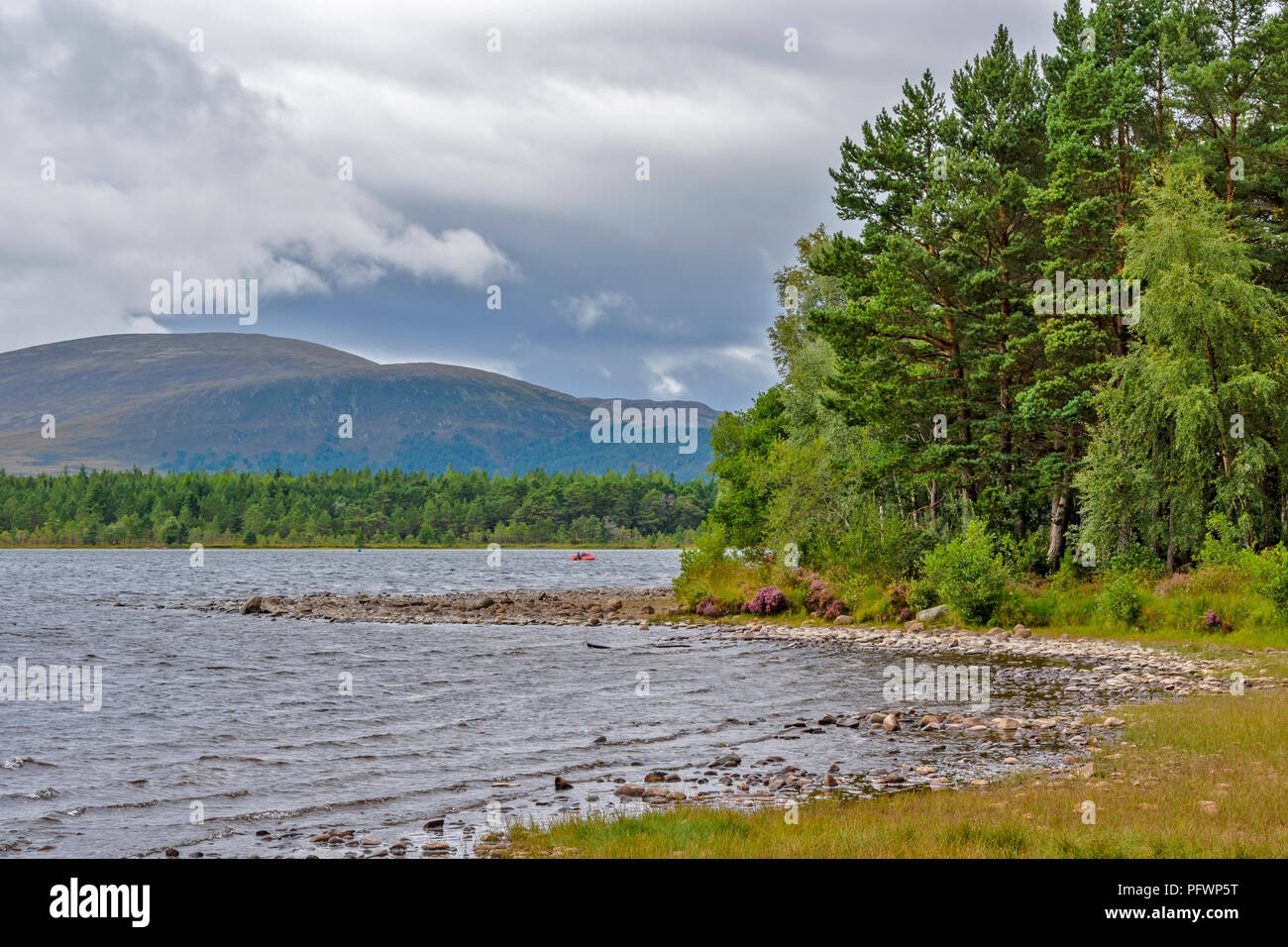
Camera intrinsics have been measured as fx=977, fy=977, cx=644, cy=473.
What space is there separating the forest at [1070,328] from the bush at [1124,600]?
0.12m

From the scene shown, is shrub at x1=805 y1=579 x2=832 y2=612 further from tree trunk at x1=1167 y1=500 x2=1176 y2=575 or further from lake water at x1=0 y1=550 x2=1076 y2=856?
tree trunk at x1=1167 y1=500 x2=1176 y2=575

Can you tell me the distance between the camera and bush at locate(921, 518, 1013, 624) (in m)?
42.6

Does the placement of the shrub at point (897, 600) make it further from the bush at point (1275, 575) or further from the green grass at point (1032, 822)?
the green grass at point (1032, 822)

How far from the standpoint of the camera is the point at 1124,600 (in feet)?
127

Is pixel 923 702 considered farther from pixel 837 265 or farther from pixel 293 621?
pixel 293 621

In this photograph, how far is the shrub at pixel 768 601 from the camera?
182ft

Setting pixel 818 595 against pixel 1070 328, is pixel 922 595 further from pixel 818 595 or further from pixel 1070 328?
pixel 1070 328

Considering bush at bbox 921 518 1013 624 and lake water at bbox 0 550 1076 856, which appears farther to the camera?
bush at bbox 921 518 1013 624

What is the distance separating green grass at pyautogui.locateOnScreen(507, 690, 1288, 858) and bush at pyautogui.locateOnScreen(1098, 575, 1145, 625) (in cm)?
2111

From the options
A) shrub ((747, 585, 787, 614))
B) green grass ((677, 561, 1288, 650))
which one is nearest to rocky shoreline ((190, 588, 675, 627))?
shrub ((747, 585, 787, 614))
